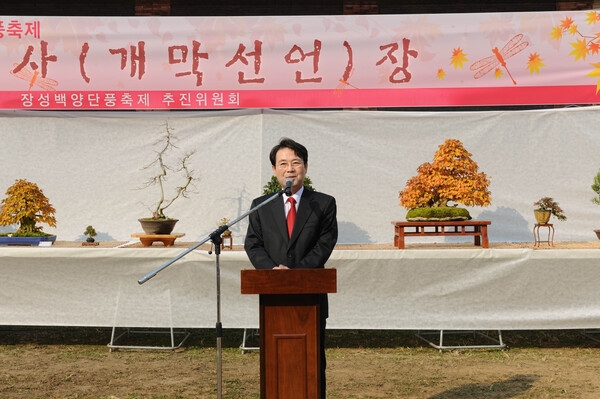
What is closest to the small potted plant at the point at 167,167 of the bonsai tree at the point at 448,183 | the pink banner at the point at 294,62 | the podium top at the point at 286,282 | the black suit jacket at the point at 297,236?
the pink banner at the point at 294,62

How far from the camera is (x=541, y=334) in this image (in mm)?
6512

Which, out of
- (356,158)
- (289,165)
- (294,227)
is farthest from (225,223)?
(289,165)

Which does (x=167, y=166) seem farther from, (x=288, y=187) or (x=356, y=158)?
(x=288, y=187)

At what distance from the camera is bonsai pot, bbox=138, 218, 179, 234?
19.0ft

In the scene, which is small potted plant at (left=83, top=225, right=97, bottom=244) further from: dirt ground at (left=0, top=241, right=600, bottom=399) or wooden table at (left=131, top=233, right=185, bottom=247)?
wooden table at (left=131, top=233, right=185, bottom=247)

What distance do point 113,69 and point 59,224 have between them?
1462 millimetres

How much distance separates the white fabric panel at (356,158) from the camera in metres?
6.27

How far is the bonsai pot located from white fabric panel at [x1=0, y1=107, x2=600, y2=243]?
1.63ft

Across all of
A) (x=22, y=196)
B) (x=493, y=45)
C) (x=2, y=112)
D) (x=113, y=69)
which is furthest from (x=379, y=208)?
(x=2, y=112)

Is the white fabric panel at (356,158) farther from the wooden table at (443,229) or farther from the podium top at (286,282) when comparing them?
the podium top at (286,282)

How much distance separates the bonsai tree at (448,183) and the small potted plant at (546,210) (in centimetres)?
46

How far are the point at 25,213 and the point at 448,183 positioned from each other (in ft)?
11.2

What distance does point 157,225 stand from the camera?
5.81 metres

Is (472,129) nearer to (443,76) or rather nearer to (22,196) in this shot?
(443,76)
